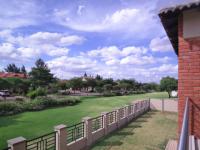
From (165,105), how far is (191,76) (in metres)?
22.3

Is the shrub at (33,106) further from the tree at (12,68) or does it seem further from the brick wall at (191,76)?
the tree at (12,68)

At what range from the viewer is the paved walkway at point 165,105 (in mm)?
26047

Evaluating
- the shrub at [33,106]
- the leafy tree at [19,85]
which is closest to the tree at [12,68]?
the leafy tree at [19,85]

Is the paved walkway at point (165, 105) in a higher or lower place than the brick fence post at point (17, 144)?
lower

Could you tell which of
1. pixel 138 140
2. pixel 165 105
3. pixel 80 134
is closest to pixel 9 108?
pixel 165 105

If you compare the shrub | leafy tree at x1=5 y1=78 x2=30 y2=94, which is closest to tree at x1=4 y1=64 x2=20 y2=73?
leafy tree at x1=5 y1=78 x2=30 y2=94

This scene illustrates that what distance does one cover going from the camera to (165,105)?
1046 inches

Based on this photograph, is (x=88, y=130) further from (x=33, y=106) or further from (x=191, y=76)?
(x=33, y=106)

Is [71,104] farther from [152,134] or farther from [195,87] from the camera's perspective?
[195,87]

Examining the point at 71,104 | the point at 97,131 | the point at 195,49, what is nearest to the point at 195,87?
the point at 195,49

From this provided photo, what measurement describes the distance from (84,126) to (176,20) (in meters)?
6.09

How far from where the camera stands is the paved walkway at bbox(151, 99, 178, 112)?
2605cm

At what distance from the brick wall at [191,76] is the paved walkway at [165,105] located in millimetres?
21499

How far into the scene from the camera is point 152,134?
12281mm
